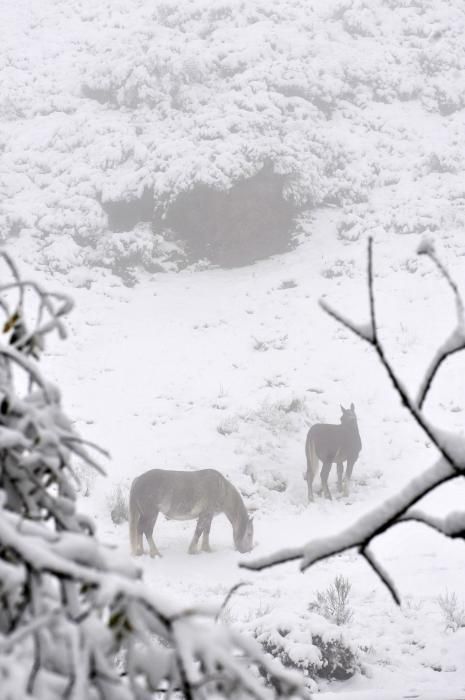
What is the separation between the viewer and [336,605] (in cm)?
634

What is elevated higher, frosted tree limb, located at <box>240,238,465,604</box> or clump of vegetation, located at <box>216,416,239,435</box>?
frosted tree limb, located at <box>240,238,465,604</box>

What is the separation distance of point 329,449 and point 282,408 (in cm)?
254

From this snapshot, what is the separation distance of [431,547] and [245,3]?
22.7 meters

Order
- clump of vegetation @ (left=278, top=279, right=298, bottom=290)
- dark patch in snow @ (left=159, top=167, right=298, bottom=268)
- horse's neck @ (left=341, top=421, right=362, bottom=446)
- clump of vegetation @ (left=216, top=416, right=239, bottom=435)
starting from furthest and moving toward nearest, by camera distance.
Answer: dark patch in snow @ (left=159, top=167, right=298, bottom=268) < clump of vegetation @ (left=278, top=279, right=298, bottom=290) < clump of vegetation @ (left=216, top=416, right=239, bottom=435) < horse's neck @ (left=341, top=421, right=362, bottom=446)

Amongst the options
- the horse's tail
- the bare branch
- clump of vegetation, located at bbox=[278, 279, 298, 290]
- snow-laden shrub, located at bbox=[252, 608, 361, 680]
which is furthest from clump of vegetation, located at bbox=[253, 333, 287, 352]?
Result: the bare branch

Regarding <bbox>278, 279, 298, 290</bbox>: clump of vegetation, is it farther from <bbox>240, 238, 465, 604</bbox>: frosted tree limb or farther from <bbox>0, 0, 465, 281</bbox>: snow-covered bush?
<bbox>240, 238, 465, 604</bbox>: frosted tree limb

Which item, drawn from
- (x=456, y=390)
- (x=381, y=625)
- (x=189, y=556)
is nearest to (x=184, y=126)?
(x=456, y=390)

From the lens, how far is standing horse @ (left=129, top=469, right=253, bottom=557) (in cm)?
852

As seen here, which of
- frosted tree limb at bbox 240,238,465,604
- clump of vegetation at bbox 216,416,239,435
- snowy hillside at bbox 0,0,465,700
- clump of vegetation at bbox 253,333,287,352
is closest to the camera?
frosted tree limb at bbox 240,238,465,604

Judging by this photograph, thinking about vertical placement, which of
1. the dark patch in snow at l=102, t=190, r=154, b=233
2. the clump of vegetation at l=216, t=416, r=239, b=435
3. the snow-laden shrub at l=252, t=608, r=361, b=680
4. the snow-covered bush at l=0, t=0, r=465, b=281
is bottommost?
the clump of vegetation at l=216, t=416, r=239, b=435

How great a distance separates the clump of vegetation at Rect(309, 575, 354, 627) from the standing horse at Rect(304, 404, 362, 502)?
3915 millimetres

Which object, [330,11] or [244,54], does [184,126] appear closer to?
[244,54]

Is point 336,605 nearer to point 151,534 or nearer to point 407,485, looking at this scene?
point 151,534

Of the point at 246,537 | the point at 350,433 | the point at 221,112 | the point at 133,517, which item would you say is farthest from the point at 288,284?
the point at 133,517
